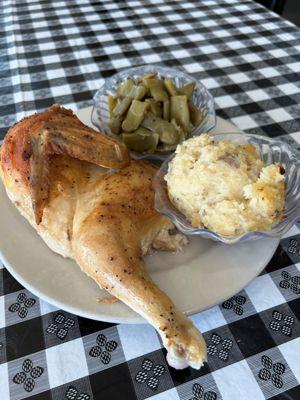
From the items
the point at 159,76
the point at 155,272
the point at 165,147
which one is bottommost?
the point at 155,272

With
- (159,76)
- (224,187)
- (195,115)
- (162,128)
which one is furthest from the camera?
(159,76)

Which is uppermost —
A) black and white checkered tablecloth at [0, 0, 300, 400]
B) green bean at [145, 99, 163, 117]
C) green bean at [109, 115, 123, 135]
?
green bean at [145, 99, 163, 117]

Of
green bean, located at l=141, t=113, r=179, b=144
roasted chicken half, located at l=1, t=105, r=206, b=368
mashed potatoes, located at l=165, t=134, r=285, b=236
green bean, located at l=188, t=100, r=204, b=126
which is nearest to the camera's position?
roasted chicken half, located at l=1, t=105, r=206, b=368

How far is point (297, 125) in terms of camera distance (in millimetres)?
2041

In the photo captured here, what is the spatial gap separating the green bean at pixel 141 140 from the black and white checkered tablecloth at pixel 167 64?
627mm

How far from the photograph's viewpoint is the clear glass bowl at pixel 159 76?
167cm

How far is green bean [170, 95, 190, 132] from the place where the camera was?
5.38 ft

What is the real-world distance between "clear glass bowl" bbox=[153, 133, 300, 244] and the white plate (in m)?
0.08

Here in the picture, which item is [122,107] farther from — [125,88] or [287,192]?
[287,192]

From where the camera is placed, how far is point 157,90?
1685mm

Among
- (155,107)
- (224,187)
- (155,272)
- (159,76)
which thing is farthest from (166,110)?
(155,272)

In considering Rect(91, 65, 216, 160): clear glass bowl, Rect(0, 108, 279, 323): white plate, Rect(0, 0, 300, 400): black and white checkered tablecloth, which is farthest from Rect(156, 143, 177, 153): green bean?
Rect(0, 0, 300, 400): black and white checkered tablecloth

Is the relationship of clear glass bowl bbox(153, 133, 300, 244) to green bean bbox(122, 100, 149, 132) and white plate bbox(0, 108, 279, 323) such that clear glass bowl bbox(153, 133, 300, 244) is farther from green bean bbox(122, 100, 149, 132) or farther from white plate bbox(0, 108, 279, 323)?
green bean bbox(122, 100, 149, 132)

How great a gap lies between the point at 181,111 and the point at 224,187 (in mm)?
521
